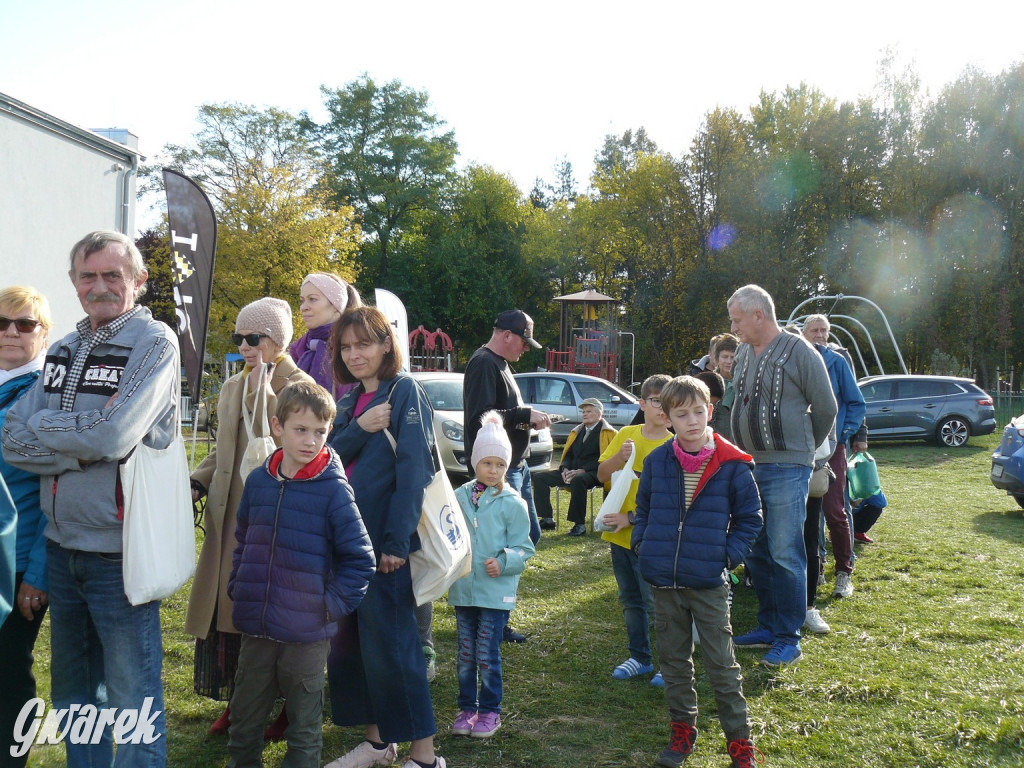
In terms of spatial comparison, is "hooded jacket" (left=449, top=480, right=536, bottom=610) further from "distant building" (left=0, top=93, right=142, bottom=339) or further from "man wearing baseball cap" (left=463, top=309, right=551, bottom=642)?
"distant building" (left=0, top=93, right=142, bottom=339)

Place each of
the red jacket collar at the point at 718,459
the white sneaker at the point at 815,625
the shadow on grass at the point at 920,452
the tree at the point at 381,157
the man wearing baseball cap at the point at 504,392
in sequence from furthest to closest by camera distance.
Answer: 1. the tree at the point at 381,157
2. the shadow on grass at the point at 920,452
3. the white sneaker at the point at 815,625
4. the man wearing baseball cap at the point at 504,392
5. the red jacket collar at the point at 718,459

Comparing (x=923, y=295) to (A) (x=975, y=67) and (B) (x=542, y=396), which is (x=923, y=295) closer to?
(A) (x=975, y=67)

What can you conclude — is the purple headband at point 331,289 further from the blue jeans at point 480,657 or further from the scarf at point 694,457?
the scarf at point 694,457

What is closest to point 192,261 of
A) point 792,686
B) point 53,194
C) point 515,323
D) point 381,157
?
point 53,194

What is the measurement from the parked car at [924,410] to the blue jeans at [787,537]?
48.1 ft

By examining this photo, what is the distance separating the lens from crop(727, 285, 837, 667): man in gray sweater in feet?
15.6

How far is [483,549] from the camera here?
3998 mm

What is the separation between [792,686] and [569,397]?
12406 millimetres

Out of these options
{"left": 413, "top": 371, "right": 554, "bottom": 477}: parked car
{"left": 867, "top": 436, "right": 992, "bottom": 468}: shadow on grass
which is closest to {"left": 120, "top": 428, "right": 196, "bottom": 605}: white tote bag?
{"left": 413, "top": 371, "right": 554, "bottom": 477}: parked car

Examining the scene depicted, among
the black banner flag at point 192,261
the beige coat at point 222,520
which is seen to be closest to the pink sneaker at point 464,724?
the beige coat at point 222,520

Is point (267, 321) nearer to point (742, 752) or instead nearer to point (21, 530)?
point (21, 530)

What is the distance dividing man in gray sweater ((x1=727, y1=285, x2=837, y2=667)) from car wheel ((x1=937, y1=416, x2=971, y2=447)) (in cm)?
1559

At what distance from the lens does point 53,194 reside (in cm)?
979

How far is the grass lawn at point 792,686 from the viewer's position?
3676 millimetres
